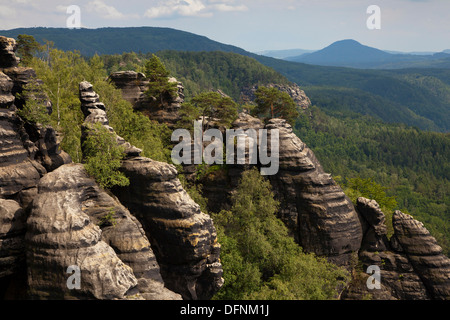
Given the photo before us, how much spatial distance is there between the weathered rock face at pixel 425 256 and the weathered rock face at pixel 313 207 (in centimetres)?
604

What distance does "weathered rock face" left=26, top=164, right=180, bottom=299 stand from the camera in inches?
809

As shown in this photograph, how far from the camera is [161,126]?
58906mm

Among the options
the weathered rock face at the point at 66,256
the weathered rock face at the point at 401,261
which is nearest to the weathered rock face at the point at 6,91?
the weathered rock face at the point at 66,256

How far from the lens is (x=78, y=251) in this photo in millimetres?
21031

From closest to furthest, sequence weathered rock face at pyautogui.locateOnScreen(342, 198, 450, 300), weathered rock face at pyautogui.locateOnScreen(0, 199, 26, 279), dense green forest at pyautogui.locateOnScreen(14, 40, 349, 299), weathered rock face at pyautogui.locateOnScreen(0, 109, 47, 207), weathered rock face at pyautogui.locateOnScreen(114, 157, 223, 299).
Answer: weathered rock face at pyautogui.locateOnScreen(0, 199, 26, 279) → weathered rock face at pyautogui.locateOnScreen(0, 109, 47, 207) → weathered rock face at pyautogui.locateOnScreen(114, 157, 223, 299) → dense green forest at pyautogui.locateOnScreen(14, 40, 349, 299) → weathered rock face at pyautogui.locateOnScreen(342, 198, 450, 300)

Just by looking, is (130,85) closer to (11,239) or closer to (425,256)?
(11,239)

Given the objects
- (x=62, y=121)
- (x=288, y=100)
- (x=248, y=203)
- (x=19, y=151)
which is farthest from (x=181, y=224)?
(x=288, y=100)

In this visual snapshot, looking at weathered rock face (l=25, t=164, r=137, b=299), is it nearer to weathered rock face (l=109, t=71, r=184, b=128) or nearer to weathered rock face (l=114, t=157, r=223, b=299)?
weathered rock face (l=114, t=157, r=223, b=299)

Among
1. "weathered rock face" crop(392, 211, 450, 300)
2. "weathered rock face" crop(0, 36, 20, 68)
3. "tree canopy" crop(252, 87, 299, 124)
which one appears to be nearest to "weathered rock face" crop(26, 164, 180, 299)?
"weathered rock face" crop(0, 36, 20, 68)

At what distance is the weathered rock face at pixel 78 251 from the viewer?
20.5 metres

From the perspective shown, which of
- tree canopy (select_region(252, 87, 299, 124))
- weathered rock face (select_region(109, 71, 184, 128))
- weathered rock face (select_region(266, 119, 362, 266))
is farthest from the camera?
tree canopy (select_region(252, 87, 299, 124))

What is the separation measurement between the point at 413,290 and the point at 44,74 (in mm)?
56819

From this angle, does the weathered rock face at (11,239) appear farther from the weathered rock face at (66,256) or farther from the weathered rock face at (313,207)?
the weathered rock face at (313,207)

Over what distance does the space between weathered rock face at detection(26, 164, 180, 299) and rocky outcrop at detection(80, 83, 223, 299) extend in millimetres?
3115
